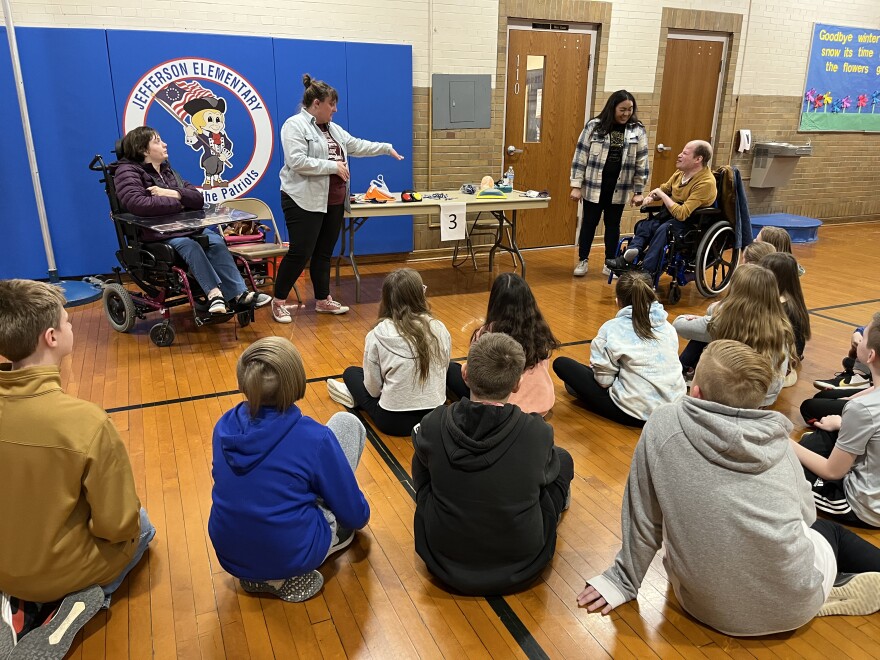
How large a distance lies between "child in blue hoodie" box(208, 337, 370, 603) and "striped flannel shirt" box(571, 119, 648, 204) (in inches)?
176

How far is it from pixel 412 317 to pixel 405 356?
6.8 inches

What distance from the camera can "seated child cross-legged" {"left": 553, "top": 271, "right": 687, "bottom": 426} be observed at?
296cm

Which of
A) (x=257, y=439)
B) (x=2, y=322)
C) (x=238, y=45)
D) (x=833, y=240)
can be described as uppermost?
(x=238, y=45)

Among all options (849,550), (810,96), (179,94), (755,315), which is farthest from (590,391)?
(810,96)

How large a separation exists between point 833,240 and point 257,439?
27.4ft

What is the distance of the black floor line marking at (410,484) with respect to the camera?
1.85 metres

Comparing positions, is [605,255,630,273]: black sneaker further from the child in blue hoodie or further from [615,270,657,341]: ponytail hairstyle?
the child in blue hoodie

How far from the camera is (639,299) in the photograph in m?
2.91

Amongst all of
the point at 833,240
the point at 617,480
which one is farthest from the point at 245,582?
the point at 833,240

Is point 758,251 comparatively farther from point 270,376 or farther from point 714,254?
point 270,376

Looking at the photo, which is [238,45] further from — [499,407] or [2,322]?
[499,407]

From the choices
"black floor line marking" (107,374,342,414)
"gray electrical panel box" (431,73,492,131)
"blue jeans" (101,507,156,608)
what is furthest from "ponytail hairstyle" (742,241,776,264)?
"gray electrical panel box" (431,73,492,131)

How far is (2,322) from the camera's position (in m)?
1.73

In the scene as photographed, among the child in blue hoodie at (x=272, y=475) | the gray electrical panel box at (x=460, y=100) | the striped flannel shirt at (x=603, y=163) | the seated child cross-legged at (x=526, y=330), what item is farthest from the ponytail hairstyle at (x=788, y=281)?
the gray electrical panel box at (x=460, y=100)
